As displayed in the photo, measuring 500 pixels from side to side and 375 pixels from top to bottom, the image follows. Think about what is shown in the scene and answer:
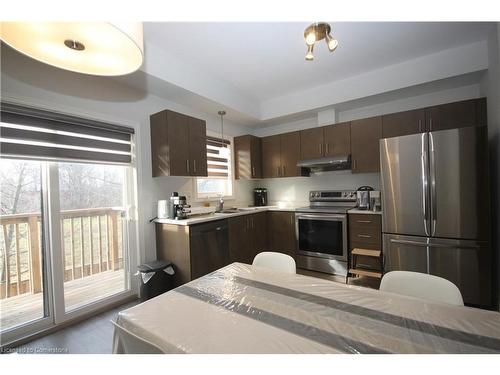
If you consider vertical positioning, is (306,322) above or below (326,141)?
below

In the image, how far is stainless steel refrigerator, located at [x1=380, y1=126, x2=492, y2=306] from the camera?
206 centimetres

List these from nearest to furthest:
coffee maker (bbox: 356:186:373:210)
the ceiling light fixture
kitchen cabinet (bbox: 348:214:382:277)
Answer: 1. the ceiling light fixture
2. kitchen cabinet (bbox: 348:214:382:277)
3. coffee maker (bbox: 356:186:373:210)

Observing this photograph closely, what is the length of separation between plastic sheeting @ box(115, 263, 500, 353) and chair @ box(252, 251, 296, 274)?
0.35m

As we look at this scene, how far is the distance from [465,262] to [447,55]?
2200 mm

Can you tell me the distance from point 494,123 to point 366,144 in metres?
1.19

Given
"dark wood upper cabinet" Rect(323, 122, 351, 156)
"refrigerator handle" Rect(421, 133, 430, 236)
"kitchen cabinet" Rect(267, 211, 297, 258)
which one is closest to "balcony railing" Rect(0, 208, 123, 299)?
"kitchen cabinet" Rect(267, 211, 297, 258)

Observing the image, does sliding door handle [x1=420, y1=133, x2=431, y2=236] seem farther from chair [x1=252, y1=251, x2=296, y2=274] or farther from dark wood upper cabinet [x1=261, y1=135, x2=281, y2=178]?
dark wood upper cabinet [x1=261, y1=135, x2=281, y2=178]

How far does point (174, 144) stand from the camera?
257 centimetres

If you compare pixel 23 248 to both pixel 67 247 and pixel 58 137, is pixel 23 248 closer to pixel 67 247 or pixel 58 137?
pixel 67 247

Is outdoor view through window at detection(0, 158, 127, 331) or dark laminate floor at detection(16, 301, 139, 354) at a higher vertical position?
outdoor view through window at detection(0, 158, 127, 331)

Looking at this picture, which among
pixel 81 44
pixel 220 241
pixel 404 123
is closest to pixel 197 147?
pixel 220 241
